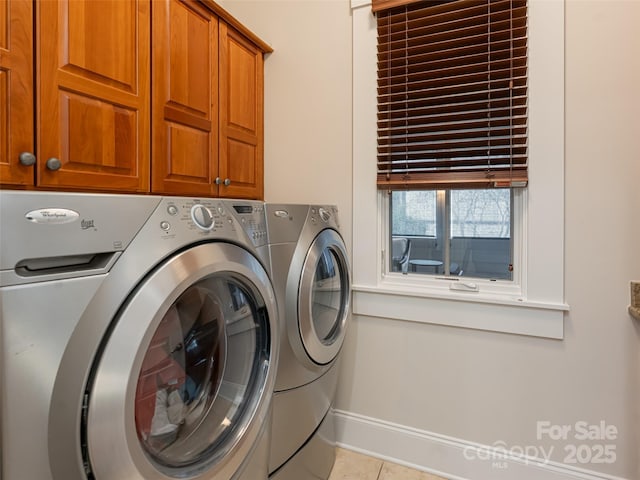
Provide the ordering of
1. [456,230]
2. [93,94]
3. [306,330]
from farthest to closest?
1. [456,230]
2. [306,330]
3. [93,94]

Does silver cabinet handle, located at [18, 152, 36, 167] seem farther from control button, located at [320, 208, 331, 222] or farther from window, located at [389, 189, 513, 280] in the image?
window, located at [389, 189, 513, 280]

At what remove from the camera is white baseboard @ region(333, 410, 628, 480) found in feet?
4.99

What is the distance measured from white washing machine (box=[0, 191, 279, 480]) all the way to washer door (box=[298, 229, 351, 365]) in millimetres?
353

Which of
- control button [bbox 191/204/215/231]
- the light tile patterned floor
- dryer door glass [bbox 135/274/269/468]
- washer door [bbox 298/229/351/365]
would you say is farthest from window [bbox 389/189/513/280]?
control button [bbox 191/204/215/231]

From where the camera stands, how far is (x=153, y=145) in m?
1.36

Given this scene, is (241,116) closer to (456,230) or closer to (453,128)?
(453,128)

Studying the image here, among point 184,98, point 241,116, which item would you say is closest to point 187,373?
point 184,98

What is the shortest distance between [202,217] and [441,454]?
1.60 metres

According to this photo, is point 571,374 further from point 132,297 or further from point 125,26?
point 125,26

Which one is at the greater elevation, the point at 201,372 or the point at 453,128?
the point at 453,128

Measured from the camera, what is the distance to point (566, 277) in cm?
148

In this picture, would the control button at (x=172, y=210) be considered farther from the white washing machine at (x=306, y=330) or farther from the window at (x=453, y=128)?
the window at (x=453, y=128)

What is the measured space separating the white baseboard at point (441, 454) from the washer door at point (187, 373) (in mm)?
1007

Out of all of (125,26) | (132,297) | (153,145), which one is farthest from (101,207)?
(125,26)
